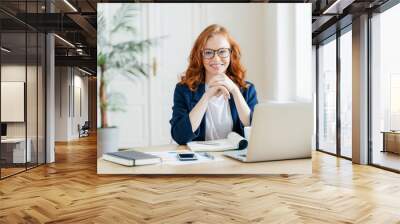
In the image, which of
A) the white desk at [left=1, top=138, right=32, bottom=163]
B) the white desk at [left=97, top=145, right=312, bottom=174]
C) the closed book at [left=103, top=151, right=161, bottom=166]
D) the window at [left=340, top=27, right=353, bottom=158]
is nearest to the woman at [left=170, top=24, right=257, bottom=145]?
the white desk at [left=97, top=145, right=312, bottom=174]

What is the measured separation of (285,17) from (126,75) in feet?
7.47

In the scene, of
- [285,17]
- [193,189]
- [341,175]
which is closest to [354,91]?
[341,175]

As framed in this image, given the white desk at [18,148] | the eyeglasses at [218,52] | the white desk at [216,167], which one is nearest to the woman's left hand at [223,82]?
the eyeglasses at [218,52]

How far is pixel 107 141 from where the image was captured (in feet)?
16.9

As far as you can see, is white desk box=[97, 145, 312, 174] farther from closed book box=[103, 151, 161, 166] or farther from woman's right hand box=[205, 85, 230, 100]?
woman's right hand box=[205, 85, 230, 100]

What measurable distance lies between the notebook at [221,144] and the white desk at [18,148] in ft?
8.70

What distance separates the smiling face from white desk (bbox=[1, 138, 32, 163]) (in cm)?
300

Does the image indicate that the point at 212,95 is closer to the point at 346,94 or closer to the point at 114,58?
the point at 114,58

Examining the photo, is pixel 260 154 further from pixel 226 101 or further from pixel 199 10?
pixel 199 10

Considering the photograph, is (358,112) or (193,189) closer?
(193,189)

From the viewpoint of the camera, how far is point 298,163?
Answer: 16.5 ft

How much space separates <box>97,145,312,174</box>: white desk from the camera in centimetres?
451

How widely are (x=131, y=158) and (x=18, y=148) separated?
2184mm

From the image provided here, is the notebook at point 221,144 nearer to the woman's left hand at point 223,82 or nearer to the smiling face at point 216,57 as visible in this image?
the woman's left hand at point 223,82
